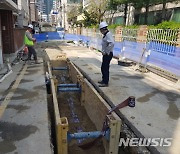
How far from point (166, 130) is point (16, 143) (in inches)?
109

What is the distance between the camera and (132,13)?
101 feet

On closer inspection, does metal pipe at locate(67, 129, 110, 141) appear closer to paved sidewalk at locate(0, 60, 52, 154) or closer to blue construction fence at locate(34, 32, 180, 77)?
paved sidewalk at locate(0, 60, 52, 154)

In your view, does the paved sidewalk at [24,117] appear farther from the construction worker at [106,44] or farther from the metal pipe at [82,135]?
the construction worker at [106,44]

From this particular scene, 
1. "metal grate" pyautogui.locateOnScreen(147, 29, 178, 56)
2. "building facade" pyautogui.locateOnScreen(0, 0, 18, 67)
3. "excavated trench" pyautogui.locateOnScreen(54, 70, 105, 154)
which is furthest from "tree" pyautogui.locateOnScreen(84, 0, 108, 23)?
"excavated trench" pyautogui.locateOnScreen(54, 70, 105, 154)

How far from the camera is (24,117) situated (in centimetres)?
444

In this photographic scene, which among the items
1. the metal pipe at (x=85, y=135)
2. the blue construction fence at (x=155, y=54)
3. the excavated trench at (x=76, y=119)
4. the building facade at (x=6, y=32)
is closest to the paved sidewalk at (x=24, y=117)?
the metal pipe at (x=85, y=135)

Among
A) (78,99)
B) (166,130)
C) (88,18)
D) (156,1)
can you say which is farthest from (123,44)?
(88,18)

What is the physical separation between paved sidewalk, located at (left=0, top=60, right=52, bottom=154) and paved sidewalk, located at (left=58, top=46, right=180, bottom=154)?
5.97 feet

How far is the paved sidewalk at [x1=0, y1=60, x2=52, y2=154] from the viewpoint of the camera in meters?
3.41

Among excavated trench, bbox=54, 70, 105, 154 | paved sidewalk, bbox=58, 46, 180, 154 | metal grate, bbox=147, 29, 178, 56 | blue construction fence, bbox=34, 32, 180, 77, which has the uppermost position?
metal grate, bbox=147, 29, 178, 56

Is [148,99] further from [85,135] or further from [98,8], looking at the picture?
[98,8]

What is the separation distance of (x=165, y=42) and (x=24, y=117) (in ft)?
24.5

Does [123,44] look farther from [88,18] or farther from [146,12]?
[88,18]

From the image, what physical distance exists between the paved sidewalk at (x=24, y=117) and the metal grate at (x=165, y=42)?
17.0ft
